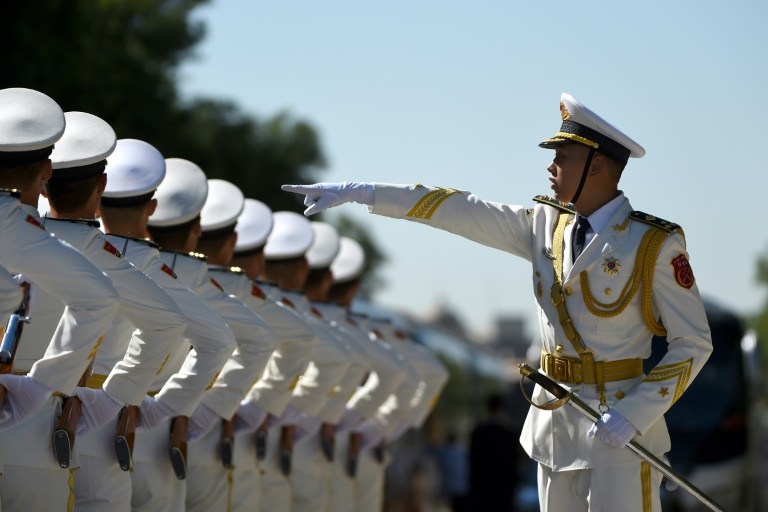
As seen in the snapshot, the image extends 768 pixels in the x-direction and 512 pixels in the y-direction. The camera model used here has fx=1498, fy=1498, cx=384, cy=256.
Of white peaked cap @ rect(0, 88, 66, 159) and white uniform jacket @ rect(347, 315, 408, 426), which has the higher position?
white peaked cap @ rect(0, 88, 66, 159)

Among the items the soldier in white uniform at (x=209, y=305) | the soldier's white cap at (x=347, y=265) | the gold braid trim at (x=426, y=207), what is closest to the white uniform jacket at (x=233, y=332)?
the soldier in white uniform at (x=209, y=305)

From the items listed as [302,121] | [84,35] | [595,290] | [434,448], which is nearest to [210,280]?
[595,290]

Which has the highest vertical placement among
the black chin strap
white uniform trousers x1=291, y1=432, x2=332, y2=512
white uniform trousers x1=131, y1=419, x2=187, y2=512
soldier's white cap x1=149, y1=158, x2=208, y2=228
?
the black chin strap

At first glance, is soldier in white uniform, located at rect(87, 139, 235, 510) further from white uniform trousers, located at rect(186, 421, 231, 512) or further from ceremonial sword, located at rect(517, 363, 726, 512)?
ceremonial sword, located at rect(517, 363, 726, 512)

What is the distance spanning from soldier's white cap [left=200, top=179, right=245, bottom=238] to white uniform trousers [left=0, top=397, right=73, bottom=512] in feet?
10.2

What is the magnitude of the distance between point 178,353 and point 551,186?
86.3 inches

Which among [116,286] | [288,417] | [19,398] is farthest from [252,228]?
[19,398]


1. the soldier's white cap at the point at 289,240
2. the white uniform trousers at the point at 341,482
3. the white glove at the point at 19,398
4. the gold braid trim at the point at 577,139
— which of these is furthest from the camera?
the white uniform trousers at the point at 341,482

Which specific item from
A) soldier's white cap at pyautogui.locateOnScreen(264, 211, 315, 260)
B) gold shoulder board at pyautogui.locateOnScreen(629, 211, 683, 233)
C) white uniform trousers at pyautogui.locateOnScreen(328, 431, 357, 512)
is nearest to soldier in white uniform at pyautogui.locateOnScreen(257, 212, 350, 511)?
soldier's white cap at pyautogui.locateOnScreen(264, 211, 315, 260)

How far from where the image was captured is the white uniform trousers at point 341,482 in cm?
1130

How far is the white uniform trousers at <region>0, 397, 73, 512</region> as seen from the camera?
581 centimetres

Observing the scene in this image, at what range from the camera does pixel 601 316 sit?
21.7 feet

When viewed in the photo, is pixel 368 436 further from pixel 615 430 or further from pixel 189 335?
pixel 615 430

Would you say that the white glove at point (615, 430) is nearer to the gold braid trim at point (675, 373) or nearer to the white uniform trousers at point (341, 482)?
the gold braid trim at point (675, 373)
